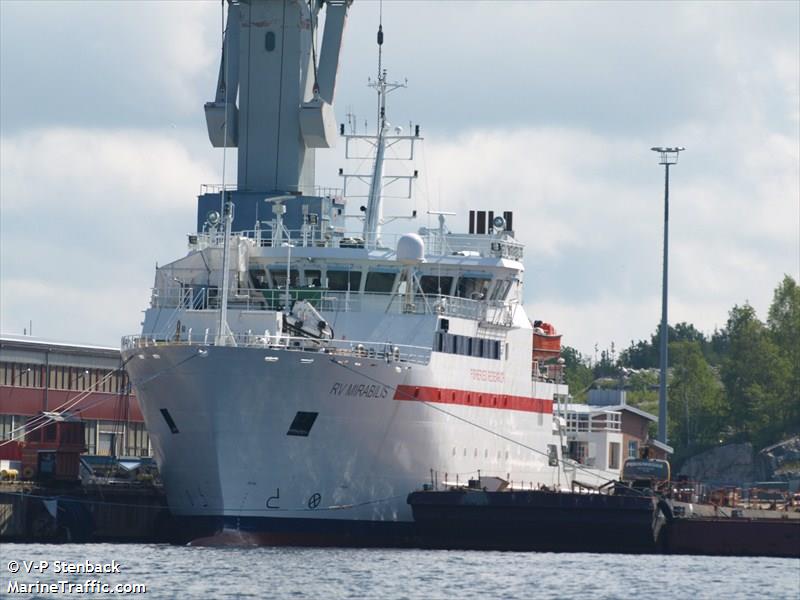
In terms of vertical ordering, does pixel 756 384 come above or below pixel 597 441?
above

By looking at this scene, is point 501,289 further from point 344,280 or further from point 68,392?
point 68,392

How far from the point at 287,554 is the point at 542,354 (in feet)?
65.7

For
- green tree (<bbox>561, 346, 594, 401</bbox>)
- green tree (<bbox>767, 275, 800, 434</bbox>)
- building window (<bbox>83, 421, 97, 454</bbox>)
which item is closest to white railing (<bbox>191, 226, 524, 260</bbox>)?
building window (<bbox>83, 421, 97, 454</bbox>)

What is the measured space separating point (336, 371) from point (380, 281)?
22.6 feet

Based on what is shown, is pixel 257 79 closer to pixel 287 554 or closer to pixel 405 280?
pixel 405 280

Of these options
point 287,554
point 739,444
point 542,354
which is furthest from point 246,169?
point 739,444

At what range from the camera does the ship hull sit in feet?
221

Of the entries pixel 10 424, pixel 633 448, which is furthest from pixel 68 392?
pixel 633 448

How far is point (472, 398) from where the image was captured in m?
74.2

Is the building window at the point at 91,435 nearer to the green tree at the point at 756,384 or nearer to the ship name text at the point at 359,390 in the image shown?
the ship name text at the point at 359,390

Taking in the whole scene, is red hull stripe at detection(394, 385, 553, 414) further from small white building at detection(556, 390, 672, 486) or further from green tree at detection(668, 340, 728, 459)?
green tree at detection(668, 340, 728, 459)

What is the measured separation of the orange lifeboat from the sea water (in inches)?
536

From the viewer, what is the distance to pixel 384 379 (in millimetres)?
69438

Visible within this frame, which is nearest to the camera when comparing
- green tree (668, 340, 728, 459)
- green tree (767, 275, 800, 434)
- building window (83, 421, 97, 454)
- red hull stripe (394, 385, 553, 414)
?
red hull stripe (394, 385, 553, 414)
